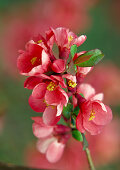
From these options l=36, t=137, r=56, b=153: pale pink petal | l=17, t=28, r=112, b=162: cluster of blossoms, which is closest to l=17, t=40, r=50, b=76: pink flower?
l=17, t=28, r=112, b=162: cluster of blossoms

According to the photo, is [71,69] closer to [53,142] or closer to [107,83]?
[53,142]

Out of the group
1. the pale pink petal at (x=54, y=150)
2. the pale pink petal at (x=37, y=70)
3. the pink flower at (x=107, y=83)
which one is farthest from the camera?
the pink flower at (x=107, y=83)

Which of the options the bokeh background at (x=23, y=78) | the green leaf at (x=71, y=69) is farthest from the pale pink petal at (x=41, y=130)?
the bokeh background at (x=23, y=78)

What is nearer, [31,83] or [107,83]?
[31,83]

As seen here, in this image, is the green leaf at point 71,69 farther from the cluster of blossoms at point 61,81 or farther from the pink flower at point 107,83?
the pink flower at point 107,83

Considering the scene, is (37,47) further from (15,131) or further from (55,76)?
(15,131)

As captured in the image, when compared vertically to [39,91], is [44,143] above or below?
below

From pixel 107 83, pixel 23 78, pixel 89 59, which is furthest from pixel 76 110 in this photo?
pixel 23 78
